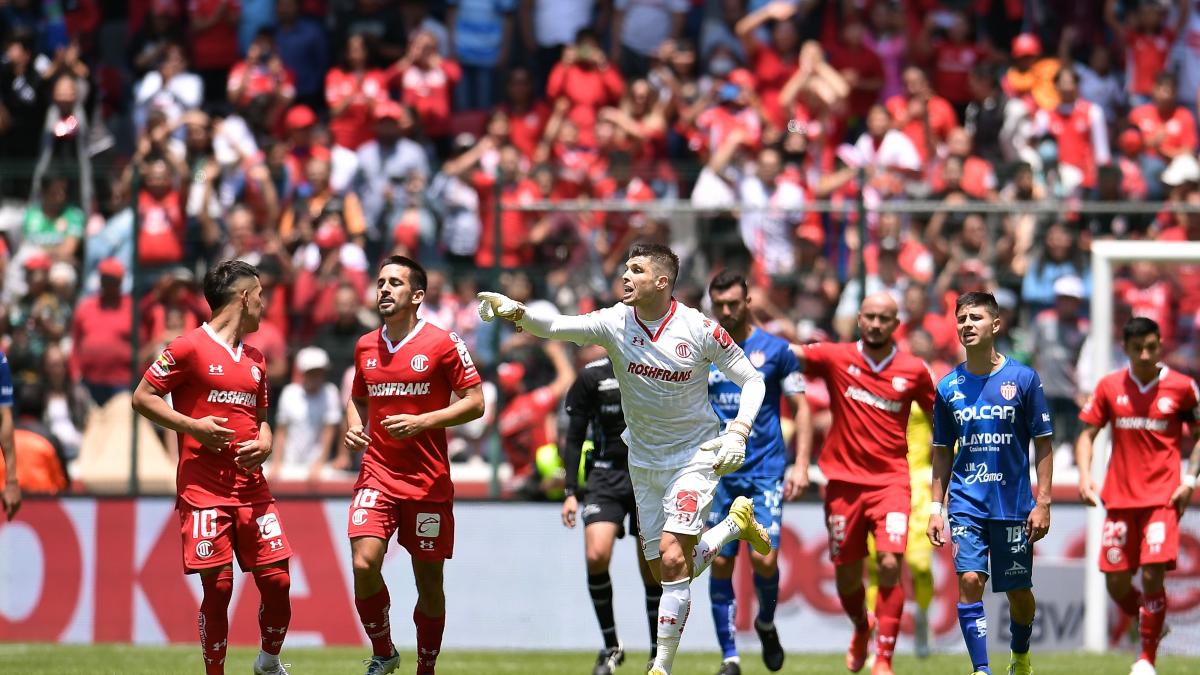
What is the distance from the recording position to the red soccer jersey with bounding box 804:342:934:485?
11852 mm

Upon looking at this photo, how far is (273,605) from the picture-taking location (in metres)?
9.95

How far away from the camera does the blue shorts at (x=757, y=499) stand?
12016 mm

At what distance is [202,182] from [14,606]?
436cm

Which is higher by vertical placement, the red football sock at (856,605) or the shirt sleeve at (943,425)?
the shirt sleeve at (943,425)

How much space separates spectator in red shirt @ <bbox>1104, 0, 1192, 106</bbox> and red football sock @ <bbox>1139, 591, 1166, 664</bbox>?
395 inches

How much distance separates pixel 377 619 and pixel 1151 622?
5385mm

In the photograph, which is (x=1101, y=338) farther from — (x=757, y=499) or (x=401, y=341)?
(x=401, y=341)

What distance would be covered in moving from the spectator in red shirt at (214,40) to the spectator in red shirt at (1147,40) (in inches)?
411

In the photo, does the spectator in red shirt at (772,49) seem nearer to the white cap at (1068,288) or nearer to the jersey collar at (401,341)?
the white cap at (1068,288)

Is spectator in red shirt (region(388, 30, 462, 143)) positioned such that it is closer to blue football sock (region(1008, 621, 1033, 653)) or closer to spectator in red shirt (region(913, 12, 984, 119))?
spectator in red shirt (region(913, 12, 984, 119))

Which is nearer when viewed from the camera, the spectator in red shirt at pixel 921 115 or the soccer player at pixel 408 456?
the soccer player at pixel 408 456

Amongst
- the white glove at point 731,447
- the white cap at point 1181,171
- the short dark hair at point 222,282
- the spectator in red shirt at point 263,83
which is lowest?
the white glove at point 731,447

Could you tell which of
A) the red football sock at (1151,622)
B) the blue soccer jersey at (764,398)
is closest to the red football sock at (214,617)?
the blue soccer jersey at (764,398)

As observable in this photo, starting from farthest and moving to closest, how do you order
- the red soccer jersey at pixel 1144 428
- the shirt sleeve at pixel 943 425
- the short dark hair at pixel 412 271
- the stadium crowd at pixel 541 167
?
the stadium crowd at pixel 541 167 → the red soccer jersey at pixel 1144 428 → the shirt sleeve at pixel 943 425 → the short dark hair at pixel 412 271
